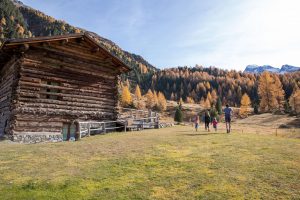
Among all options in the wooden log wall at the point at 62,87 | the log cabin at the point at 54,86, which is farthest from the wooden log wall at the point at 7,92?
the wooden log wall at the point at 62,87

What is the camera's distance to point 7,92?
23.7m

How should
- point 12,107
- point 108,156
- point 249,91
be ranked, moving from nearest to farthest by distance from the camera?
1. point 108,156
2. point 12,107
3. point 249,91

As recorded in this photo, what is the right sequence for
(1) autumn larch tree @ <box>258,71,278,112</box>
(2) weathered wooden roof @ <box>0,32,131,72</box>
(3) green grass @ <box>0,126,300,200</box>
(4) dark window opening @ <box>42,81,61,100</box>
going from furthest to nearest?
(1) autumn larch tree @ <box>258,71,278,112</box> < (4) dark window opening @ <box>42,81,61,100</box> < (2) weathered wooden roof @ <box>0,32,131,72</box> < (3) green grass @ <box>0,126,300,200</box>

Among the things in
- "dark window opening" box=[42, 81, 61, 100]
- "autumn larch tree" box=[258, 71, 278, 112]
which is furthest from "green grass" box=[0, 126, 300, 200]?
"autumn larch tree" box=[258, 71, 278, 112]

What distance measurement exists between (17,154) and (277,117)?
69.8 meters

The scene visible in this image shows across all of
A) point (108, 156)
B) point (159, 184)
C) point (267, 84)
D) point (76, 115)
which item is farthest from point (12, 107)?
point (267, 84)

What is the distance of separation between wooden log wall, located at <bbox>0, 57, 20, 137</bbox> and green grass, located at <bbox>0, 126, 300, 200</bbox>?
9524 millimetres

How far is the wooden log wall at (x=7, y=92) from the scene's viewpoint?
849 inches

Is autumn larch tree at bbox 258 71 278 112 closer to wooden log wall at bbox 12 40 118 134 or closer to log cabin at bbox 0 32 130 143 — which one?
log cabin at bbox 0 32 130 143

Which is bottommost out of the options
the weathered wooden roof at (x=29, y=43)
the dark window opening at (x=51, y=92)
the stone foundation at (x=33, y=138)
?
the stone foundation at (x=33, y=138)

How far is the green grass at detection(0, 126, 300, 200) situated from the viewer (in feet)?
25.8

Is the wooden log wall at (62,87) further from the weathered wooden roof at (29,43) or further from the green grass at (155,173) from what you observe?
the green grass at (155,173)

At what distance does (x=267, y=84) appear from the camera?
88.8 meters

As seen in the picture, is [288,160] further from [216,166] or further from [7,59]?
[7,59]
